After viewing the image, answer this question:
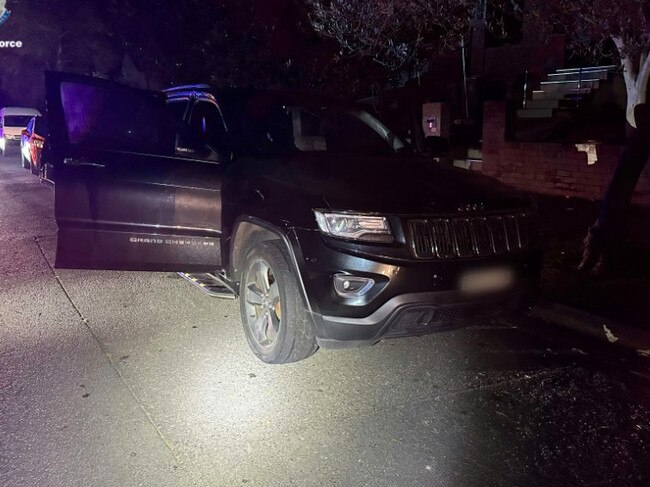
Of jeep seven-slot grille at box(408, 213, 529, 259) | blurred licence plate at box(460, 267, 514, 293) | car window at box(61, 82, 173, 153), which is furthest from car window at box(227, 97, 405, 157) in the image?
blurred licence plate at box(460, 267, 514, 293)

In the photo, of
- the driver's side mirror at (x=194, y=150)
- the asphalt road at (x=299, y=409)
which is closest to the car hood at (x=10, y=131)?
the asphalt road at (x=299, y=409)

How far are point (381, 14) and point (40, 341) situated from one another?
600cm

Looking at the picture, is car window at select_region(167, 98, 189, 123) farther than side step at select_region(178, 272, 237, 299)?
Yes

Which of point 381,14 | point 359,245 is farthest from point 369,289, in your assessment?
point 381,14

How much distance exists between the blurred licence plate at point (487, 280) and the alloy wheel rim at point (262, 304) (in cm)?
130

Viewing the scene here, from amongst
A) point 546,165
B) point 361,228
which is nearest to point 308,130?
point 361,228

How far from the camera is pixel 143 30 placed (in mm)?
18016

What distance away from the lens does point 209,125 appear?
5328 mm

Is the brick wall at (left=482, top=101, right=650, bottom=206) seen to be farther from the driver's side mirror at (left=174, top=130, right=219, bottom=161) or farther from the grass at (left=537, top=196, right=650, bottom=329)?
the driver's side mirror at (left=174, top=130, right=219, bottom=161)

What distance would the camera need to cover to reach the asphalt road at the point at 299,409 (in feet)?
11.0

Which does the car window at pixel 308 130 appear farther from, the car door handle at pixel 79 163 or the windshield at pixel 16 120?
the windshield at pixel 16 120

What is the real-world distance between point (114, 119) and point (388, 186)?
289 centimetres

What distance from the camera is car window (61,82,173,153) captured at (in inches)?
213

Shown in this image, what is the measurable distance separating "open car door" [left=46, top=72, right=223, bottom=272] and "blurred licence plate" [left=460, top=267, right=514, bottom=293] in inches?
85.7
